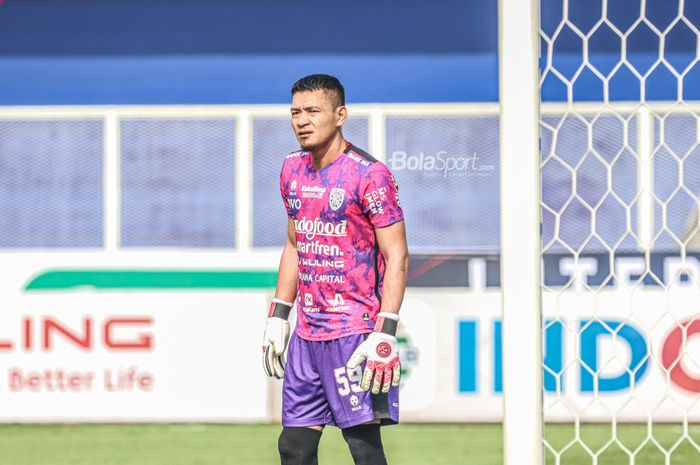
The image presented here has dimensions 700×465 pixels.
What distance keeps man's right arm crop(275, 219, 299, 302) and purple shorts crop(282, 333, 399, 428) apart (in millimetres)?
214

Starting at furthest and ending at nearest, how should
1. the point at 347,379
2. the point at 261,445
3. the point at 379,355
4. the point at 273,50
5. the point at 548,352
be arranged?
the point at 273,50 → the point at 548,352 → the point at 261,445 → the point at 347,379 → the point at 379,355

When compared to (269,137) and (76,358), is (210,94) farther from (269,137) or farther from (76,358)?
(76,358)

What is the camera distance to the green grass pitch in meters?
6.07

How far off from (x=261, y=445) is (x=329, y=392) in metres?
2.84

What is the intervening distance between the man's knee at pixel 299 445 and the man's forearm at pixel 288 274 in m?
0.43

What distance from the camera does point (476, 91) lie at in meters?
8.59

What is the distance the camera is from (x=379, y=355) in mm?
3744

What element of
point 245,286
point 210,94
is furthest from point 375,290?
point 210,94

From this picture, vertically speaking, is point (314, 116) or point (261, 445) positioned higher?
point (314, 116)

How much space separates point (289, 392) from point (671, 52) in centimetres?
547

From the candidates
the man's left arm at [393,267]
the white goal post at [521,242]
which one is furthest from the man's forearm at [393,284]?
the white goal post at [521,242]

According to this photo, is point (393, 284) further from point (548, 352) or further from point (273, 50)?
point (273, 50)

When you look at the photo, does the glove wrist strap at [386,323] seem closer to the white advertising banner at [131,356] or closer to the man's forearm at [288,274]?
the man's forearm at [288,274]

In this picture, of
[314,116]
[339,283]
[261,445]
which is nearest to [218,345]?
[261,445]
